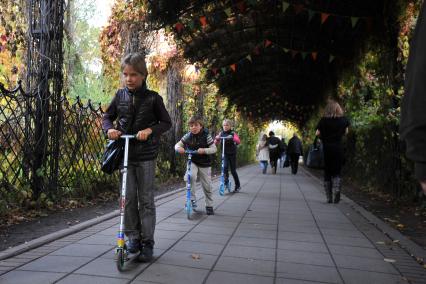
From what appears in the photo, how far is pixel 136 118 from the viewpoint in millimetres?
4227

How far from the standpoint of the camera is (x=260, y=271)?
161 inches

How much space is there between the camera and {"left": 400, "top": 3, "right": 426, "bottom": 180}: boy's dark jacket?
1.29 metres

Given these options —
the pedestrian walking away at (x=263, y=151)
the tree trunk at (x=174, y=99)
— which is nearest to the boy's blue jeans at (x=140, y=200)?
the tree trunk at (x=174, y=99)

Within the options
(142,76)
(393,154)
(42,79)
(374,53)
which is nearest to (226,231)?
(142,76)

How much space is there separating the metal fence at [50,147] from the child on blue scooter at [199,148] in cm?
195

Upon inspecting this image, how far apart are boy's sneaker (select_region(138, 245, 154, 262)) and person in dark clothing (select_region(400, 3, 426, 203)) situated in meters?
3.21

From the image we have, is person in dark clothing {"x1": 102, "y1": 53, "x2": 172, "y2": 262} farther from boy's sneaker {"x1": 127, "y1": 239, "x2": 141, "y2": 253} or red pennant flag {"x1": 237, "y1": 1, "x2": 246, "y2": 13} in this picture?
red pennant flag {"x1": 237, "y1": 1, "x2": 246, "y2": 13}

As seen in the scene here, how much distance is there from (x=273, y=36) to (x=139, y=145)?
12.5 m

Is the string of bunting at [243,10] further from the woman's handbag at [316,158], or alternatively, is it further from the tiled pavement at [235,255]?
the tiled pavement at [235,255]

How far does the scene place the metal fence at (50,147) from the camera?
6.31 m

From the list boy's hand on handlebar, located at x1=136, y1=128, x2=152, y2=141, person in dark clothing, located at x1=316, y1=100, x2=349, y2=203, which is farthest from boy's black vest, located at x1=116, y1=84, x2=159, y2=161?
person in dark clothing, located at x1=316, y1=100, x2=349, y2=203

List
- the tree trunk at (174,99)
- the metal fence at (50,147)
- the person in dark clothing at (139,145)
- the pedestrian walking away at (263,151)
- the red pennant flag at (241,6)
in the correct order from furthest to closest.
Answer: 1. the pedestrian walking away at (263,151)
2. the tree trunk at (174,99)
3. the red pennant flag at (241,6)
4. the metal fence at (50,147)
5. the person in dark clothing at (139,145)

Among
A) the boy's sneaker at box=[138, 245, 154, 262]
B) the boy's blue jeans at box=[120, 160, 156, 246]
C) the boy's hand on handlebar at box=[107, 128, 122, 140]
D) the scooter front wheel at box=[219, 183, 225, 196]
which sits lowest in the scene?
the boy's sneaker at box=[138, 245, 154, 262]

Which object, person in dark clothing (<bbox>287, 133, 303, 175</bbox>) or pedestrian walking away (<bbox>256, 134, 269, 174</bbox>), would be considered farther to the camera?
person in dark clothing (<bbox>287, 133, 303, 175</bbox>)
